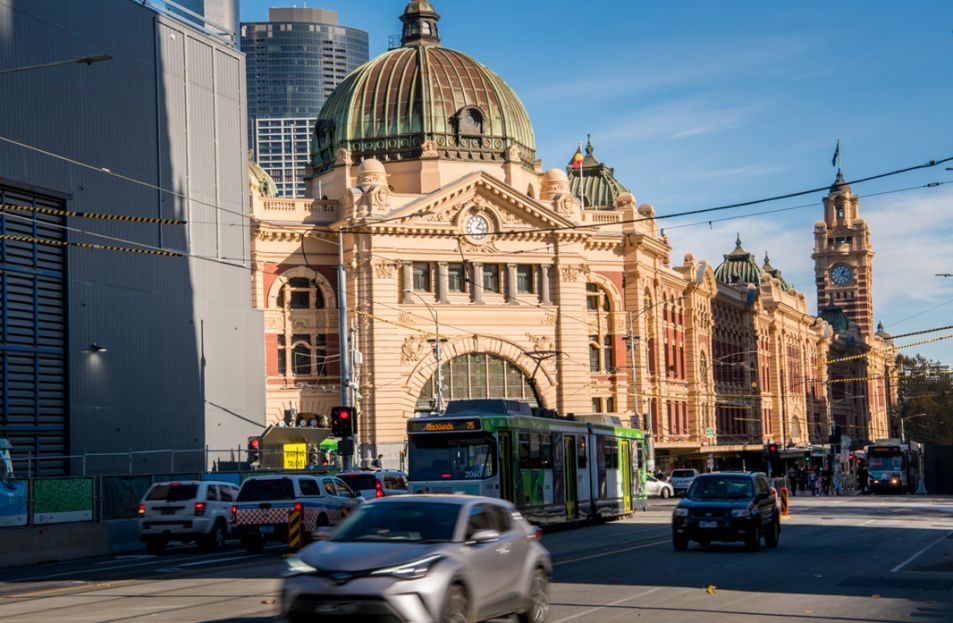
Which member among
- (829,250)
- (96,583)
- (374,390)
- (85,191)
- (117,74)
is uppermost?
(829,250)

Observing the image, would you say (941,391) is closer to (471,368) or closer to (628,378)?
(628,378)

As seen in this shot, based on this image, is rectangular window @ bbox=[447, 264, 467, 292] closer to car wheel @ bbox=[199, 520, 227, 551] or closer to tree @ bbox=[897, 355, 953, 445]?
car wheel @ bbox=[199, 520, 227, 551]

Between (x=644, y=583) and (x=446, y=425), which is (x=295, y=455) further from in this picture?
(x=644, y=583)

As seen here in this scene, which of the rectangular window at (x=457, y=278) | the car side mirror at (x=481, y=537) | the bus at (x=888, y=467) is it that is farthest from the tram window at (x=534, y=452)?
the bus at (x=888, y=467)

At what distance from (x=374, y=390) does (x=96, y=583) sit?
50931 mm

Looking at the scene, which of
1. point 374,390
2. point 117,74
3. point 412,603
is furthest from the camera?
point 374,390

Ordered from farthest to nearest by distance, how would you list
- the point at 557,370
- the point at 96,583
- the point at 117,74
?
the point at 557,370 → the point at 117,74 → the point at 96,583

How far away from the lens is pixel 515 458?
110ft

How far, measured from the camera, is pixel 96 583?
921 inches

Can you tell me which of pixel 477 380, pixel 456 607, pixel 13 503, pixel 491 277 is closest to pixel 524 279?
pixel 491 277

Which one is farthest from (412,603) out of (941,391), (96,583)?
(941,391)

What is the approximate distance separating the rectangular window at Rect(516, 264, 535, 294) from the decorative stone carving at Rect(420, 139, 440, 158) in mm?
8156

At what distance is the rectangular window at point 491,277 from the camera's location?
79.0 metres

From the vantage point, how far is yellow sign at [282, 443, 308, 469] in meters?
52.9
